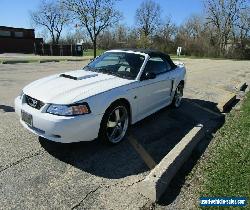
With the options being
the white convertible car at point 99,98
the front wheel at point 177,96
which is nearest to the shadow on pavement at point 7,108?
the white convertible car at point 99,98

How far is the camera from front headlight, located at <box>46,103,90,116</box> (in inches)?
174

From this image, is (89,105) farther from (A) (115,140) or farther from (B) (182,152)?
(B) (182,152)

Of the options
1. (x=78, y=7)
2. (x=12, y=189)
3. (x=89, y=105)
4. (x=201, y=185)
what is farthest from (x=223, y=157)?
(x=78, y=7)

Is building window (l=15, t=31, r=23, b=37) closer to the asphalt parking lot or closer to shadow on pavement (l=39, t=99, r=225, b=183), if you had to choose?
the asphalt parking lot

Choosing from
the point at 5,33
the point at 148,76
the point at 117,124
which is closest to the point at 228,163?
the point at 117,124

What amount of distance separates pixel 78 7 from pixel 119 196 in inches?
1353

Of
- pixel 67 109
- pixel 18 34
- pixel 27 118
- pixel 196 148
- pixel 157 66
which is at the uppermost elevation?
pixel 18 34

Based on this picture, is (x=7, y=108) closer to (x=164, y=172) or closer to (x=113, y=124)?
(x=113, y=124)

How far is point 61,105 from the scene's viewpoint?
445 cm

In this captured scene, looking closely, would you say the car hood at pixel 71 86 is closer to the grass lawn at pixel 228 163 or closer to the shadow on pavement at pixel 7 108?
the grass lawn at pixel 228 163

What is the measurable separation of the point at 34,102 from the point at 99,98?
1.01 meters

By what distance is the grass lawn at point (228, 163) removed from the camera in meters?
4.00

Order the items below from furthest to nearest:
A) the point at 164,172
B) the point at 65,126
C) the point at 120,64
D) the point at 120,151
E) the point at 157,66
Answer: the point at 157,66 → the point at 120,64 → the point at 120,151 → the point at 65,126 → the point at 164,172

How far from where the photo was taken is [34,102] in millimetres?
4770
